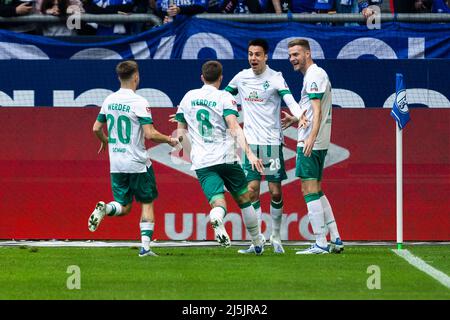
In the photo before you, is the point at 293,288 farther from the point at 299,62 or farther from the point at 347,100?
the point at 347,100

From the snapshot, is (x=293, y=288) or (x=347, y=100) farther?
(x=347, y=100)

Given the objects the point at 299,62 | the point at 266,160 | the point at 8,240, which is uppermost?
the point at 299,62

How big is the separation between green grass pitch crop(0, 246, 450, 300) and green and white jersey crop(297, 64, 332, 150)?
4.20ft

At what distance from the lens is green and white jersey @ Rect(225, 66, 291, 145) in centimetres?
1384

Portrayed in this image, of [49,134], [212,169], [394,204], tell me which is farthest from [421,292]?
[49,134]

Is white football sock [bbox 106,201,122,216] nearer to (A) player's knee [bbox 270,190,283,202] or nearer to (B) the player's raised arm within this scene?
(A) player's knee [bbox 270,190,283,202]

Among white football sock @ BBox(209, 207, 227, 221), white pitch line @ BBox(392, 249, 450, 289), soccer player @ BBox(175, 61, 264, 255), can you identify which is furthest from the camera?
soccer player @ BBox(175, 61, 264, 255)

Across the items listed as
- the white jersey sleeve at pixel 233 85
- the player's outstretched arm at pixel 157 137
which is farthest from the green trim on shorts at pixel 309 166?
the player's outstretched arm at pixel 157 137

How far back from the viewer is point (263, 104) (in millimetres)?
13898

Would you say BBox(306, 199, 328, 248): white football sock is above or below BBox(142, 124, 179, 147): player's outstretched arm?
below

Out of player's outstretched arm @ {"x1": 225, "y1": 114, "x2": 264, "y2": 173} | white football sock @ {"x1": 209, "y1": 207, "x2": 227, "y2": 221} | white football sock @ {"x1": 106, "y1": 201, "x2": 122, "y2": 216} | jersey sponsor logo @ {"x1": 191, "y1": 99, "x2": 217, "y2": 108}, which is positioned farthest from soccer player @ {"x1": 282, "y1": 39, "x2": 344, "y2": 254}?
white football sock @ {"x1": 106, "y1": 201, "x2": 122, "y2": 216}

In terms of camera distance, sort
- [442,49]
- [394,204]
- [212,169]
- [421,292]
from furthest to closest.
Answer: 1. [442,49]
2. [394,204]
3. [212,169]
4. [421,292]

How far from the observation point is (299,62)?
44.6 feet

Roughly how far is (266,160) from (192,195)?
242 centimetres
